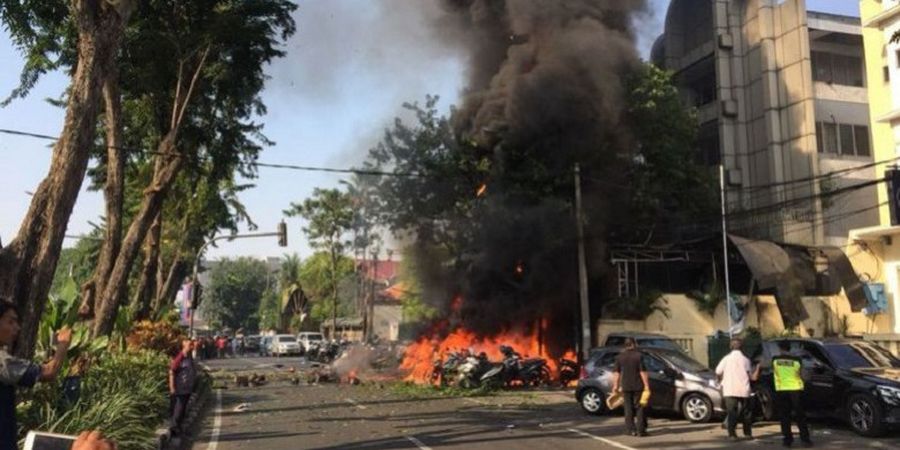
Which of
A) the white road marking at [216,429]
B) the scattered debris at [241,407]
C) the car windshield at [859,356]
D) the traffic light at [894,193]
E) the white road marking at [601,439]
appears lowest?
the white road marking at [216,429]

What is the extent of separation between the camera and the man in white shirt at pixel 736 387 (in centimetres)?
1141

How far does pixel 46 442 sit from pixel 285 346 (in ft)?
172

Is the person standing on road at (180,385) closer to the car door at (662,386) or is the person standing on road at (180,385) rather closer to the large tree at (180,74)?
the large tree at (180,74)

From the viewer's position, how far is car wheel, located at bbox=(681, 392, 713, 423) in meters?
13.5

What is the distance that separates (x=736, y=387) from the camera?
37.4ft

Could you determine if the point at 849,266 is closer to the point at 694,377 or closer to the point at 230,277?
the point at 694,377

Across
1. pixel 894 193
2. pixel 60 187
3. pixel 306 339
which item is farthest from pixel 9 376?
pixel 306 339

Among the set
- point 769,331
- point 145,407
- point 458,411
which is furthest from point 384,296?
point 145,407

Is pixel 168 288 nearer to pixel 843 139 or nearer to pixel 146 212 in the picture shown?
pixel 146 212

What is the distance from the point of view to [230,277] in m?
93.0

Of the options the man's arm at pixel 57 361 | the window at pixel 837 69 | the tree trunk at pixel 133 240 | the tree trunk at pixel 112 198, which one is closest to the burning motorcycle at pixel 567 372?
the tree trunk at pixel 133 240

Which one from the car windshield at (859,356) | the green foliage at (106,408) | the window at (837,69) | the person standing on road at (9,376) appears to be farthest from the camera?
the window at (837,69)

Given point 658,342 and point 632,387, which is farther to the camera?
point 658,342

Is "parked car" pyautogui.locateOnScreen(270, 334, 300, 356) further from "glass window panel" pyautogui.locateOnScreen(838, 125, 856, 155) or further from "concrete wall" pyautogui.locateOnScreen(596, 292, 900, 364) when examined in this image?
"glass window panel" pyautogui.locateOnScreen(838, 125, 856, 155)
